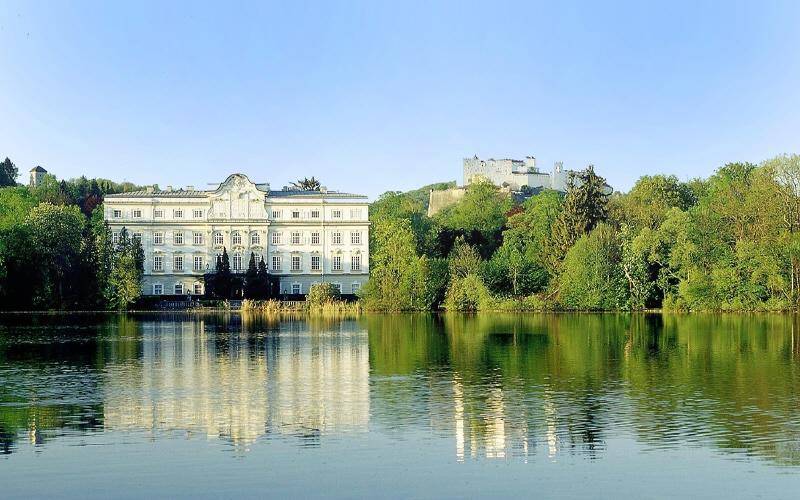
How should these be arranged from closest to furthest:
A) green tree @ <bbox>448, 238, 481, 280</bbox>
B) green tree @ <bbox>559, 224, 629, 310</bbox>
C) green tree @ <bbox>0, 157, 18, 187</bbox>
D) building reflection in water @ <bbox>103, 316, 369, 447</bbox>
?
1. building reflection in water @ <bbox>103, 316, 369, 447</bbox>
2. green tree @ <bbox>559, 224, 629, 310</bbox>
3. green tree @ <bbox>448, 238, 481, 280</bbox>
4. green tree @ <bbox>0, 157, 18, 187</bbox>

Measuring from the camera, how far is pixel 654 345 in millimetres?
39219

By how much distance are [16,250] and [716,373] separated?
209ft

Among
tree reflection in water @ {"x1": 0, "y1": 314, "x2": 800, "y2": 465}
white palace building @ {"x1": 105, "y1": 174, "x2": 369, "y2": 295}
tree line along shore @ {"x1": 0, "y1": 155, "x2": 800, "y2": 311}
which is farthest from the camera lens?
white palace building @ {"x1": 105, "y1": 174, "x2": 369, "y2": 295}

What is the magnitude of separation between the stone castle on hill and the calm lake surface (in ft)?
334

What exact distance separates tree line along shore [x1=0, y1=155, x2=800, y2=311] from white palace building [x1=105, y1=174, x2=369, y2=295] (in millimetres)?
5356

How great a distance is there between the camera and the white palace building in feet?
320

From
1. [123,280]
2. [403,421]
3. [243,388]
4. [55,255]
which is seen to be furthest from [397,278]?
[403,421]

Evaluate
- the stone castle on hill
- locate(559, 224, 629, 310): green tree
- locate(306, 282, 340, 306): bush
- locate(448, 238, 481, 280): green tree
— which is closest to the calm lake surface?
locate(559, 224, 629, 310): green tree

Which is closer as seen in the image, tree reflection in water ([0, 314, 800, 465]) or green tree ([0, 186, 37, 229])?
tree reflection in water ([0, 314, 800, 465])

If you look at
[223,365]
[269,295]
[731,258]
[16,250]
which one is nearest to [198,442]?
[223,365]

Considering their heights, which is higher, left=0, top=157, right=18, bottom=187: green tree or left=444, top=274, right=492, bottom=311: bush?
left=0, top=157, right=18, bottom=187: green tree

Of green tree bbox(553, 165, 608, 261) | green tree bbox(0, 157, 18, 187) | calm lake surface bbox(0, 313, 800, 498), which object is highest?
green tree bbox(0, 157, 18, 187)

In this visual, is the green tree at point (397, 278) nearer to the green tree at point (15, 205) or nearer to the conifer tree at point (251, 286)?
the conifer tree at point (251, 286)

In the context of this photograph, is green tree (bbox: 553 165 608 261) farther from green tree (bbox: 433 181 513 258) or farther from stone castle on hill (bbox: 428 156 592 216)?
stone castle on hill (bbox: 428 156 592 216)
